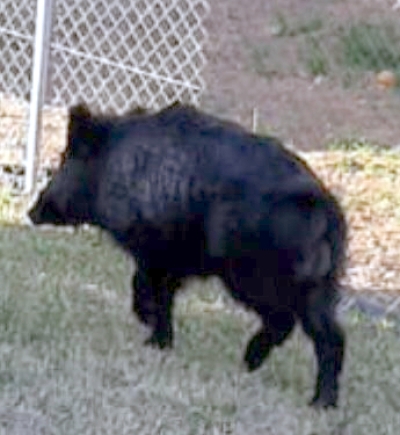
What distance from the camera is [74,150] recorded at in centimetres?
586

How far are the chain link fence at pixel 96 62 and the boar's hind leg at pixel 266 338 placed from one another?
2.84m

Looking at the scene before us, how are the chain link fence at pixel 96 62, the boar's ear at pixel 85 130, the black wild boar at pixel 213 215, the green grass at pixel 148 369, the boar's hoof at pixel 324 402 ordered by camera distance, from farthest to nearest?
the chain link fence at pixel 96 62
the boar's ear at pixel 85 130
the boar's hoof at pixel 324 402
the black wild boar at pixel 213 215
the green grass at pixel 148 369

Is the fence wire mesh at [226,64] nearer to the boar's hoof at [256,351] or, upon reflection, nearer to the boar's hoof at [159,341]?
the boar's hoof at [159,341]

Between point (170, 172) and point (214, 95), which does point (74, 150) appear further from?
point (214, 95)

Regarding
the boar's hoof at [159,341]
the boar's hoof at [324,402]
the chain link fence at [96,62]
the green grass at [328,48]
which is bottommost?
the green grass at [328,48]

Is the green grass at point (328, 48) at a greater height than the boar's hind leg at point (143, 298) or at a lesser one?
lesser

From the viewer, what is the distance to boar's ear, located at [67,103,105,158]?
578 cm

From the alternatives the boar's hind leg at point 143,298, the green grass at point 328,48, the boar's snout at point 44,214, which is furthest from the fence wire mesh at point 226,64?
the boar's hind leg at point 143,298

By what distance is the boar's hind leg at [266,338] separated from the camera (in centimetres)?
568

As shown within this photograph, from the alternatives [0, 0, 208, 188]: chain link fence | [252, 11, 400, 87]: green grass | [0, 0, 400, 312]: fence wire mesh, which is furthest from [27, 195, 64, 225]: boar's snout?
[252, 11, 400, 87]: green grass

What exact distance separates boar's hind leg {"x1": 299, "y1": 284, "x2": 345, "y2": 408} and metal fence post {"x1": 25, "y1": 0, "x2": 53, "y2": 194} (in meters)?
3.07

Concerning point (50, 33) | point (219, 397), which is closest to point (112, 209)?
point (219, 397)

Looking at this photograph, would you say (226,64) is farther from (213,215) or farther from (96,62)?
(213,215)

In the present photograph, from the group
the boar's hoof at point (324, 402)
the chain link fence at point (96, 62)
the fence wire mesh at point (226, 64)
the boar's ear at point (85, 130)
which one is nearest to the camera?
the boar's hoof at point (324, 402)
